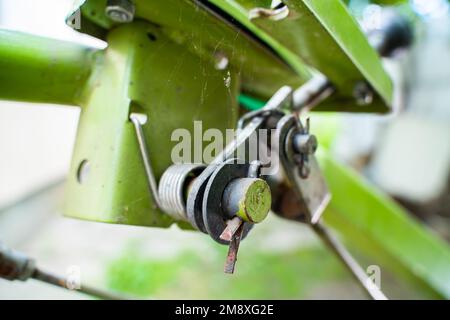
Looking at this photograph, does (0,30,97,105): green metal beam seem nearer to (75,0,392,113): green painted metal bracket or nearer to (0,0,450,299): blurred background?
(75,0,392,113): green painted metal bracket

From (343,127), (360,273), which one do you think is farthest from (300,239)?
(360,273)

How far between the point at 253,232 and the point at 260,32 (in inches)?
58.3

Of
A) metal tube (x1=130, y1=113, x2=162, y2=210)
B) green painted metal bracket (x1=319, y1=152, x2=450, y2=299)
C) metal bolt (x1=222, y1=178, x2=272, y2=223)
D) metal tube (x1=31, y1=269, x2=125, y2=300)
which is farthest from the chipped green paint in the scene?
green painted metal bracket (x1=319, y1=152, x2=450, y2=299)

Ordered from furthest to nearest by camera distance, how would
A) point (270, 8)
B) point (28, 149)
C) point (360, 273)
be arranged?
point (28, 149) → point (360, 273) → point (270, 8)

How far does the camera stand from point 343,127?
236cm

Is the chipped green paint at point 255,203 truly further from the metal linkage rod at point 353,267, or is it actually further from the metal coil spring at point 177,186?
the metal linkage rod at point 353,267

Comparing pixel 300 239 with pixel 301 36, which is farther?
pixel 300 239

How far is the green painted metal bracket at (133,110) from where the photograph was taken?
0.46m

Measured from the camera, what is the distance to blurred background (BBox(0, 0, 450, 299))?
4.97 ft

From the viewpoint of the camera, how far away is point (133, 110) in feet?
1.56

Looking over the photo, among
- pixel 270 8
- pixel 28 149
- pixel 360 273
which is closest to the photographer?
pixel 270 8

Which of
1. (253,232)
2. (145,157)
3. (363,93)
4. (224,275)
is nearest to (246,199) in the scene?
(145,157)
